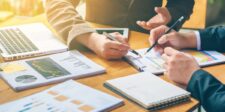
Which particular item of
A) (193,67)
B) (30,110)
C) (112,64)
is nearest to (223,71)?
(193,67)

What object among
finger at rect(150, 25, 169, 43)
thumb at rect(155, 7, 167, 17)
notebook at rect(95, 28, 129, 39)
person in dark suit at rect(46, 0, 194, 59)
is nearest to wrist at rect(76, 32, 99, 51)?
person in dark suit at rect(46, 0, 194, 59)

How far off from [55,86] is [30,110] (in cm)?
16

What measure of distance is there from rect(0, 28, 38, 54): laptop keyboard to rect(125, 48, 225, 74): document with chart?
37 cm

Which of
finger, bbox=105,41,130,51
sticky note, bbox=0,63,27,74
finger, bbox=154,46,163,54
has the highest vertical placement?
finger, bbox=105,41,130,51

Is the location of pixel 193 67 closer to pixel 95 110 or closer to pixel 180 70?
pixel 180 70

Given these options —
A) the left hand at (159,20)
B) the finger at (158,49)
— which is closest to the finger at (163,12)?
the left hand at (159,20)

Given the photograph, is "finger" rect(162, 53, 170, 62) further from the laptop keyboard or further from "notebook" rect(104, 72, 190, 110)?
the laptop keyboard

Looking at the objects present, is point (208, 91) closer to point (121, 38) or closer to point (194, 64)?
point (194, 64)

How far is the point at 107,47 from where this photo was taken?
1.36 meters

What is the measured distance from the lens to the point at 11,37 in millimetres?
1494

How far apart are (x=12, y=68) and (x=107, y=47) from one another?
1.11 ft

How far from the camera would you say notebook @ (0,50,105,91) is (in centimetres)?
115

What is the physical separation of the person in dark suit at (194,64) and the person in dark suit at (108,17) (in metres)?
0.15

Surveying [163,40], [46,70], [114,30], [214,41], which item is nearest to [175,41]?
[163,40]
